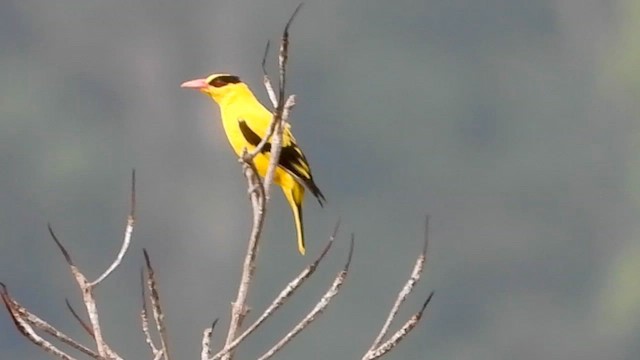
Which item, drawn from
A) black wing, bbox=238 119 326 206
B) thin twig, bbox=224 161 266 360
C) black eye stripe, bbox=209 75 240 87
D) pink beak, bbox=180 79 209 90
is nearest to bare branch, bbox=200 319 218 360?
thin twig, bbox=224 161 266 360

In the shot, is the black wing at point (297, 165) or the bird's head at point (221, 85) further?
the bird's head at point (221, 85)

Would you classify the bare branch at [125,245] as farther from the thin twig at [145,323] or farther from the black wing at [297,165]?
the black wing at [297,165]

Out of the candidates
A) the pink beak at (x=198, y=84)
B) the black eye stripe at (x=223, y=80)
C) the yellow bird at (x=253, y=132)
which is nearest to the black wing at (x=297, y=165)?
the yellow bird at (x=253, y=132)

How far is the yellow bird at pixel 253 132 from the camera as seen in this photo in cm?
261

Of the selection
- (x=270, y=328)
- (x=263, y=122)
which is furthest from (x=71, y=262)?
(x=270, y=328)

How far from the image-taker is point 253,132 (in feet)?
9.60

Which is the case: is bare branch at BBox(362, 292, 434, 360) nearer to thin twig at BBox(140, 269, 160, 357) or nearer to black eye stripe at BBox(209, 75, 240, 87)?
thin twig at BBox(140, 269, 160, 357)

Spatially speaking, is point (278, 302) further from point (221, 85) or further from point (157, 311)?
point (221, 85)

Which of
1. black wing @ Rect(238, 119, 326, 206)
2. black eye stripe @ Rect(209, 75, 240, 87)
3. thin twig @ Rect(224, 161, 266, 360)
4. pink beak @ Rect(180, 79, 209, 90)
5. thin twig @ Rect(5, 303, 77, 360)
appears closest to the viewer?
thin twig @ Rect(5, 303, 77, 360)

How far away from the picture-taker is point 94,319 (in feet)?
4.33

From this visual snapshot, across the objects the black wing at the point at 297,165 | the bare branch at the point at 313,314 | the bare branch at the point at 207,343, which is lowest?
the black wing at the point at 297,165

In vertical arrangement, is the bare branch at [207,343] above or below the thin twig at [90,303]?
below

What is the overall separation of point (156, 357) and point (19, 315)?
0.15 m

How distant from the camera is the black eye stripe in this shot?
3074 millimetres
